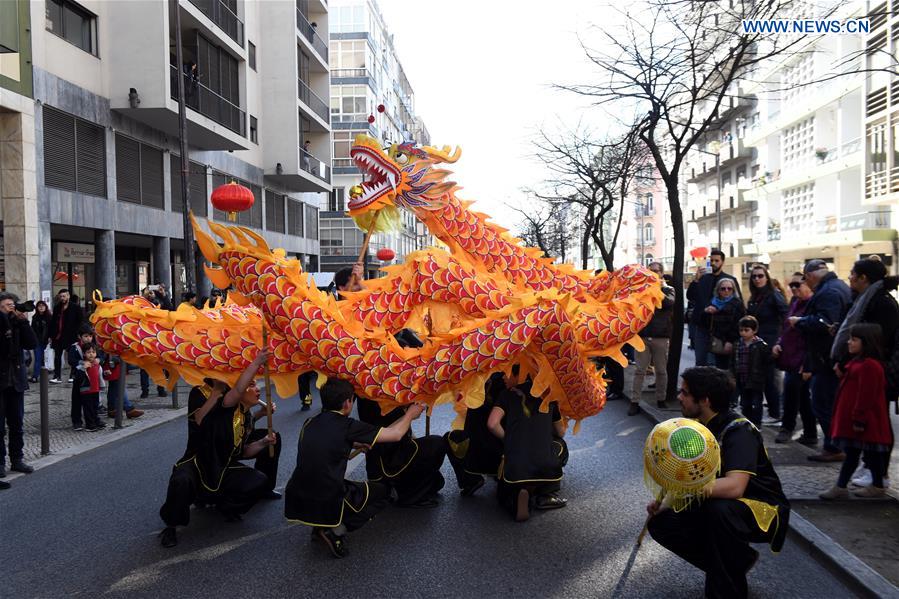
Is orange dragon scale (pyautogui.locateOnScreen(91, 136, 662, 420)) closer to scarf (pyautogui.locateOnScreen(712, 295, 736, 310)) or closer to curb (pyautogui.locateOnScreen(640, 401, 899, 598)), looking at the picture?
curb (pyautogui.locateOnScreen(640, 401, 899, 598))

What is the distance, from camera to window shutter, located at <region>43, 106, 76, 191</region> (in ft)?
46.9

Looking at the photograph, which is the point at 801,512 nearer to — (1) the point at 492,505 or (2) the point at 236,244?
(1) the point at 492,505

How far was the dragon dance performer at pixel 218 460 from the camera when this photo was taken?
191 inches

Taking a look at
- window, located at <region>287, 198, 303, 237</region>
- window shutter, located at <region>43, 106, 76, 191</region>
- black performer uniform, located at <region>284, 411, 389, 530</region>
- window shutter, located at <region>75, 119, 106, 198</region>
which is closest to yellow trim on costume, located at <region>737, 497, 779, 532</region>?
black performer uniform, located at <region>284, 411, 389, 530</region>

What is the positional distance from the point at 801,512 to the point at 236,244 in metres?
4.43

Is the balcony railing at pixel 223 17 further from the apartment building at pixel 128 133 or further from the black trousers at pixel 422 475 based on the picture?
the black trousers at pixel 422 475

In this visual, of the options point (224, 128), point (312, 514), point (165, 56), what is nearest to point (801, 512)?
point (312, 514)

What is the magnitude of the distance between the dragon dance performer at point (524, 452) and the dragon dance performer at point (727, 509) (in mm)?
1425

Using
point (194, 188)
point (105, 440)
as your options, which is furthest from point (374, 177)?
point (194, 188)

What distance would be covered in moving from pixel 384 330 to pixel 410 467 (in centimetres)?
113

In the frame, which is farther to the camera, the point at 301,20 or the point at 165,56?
the point at 301,20

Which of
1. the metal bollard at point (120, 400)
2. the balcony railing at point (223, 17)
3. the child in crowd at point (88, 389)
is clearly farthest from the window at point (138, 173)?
the child in crowd at point (88, 389)

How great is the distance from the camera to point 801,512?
5.13m

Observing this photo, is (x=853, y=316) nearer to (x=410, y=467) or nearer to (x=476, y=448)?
(x=476, y=448)
